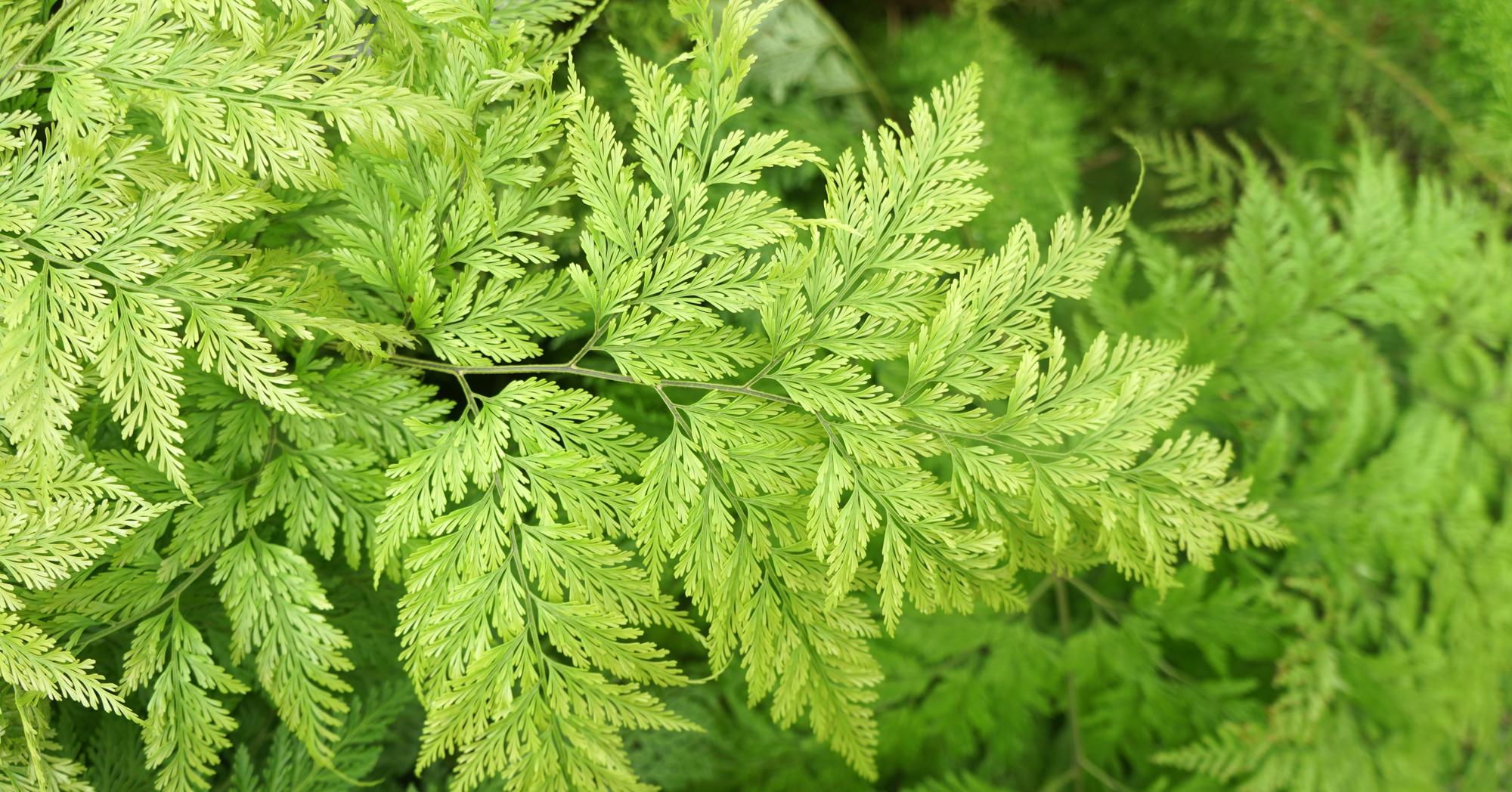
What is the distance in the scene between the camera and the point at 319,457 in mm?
991

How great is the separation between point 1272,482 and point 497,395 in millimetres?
1546

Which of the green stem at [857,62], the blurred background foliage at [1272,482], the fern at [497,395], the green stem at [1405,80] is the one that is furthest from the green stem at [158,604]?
the green stem at [1405,80]

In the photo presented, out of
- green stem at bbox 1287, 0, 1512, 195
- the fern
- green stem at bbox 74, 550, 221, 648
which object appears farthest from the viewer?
green stem at bbox 1287, 0, 1512, 195

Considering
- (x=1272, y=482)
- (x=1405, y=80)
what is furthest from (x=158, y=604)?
(x=1405, y=80)

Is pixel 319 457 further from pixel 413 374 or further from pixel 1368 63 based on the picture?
pixel 1368 63

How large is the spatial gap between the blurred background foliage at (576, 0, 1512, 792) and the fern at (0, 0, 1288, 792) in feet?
1.95

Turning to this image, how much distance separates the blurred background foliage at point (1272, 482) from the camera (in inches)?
63.3

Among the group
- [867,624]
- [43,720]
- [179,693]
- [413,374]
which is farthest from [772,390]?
[43,720]

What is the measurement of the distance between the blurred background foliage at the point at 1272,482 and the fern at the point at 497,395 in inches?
23.4

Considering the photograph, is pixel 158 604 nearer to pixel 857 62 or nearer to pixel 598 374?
pixel 598 374

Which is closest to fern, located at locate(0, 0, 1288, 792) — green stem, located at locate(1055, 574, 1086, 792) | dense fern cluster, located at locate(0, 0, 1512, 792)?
dense fern cluster, located at locate(0, 0, 1512, 792)

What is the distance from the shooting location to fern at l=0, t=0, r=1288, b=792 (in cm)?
82

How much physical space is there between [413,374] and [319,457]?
0.15 m

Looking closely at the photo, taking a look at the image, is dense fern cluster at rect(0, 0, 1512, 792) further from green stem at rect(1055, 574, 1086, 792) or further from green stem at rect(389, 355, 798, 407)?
green stem at rect(1055, 574, 1086, 792)
